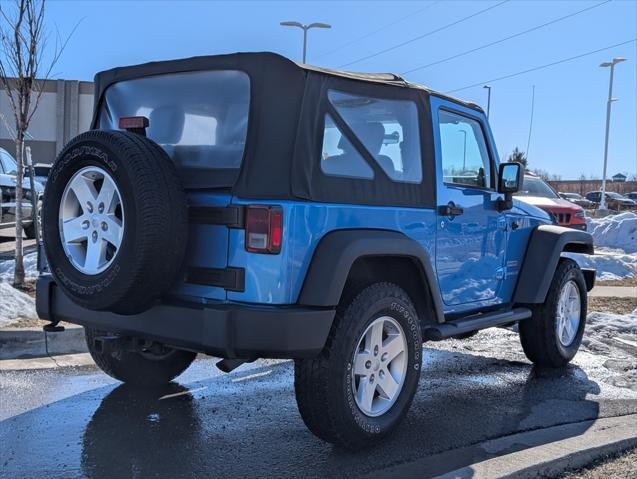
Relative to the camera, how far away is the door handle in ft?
14.4

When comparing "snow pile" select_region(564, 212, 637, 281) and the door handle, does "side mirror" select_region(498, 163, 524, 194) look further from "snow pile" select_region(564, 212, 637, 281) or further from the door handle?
"snow pile" select_region(564, 212, 637, 281)

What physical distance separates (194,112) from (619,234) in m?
15.8

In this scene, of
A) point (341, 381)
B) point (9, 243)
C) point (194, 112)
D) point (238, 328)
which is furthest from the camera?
point (9, 243)

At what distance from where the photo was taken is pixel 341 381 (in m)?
3.53

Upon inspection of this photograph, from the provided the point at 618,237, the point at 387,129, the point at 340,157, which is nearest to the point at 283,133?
the point at 340,157

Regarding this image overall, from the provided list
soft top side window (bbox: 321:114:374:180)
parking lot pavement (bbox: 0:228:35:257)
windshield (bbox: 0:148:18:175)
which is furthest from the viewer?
windshield (bbox: 0:148:18:175)

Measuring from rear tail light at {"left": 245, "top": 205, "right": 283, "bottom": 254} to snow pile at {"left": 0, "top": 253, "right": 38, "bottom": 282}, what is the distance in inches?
234

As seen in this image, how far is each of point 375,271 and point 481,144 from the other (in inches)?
69.1

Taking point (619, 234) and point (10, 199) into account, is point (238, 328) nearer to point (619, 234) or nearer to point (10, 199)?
point (10, 199)

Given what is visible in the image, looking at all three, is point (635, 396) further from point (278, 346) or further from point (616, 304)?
point (616, 304)

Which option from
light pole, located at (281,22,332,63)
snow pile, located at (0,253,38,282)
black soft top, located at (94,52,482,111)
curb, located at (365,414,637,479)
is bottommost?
curb, located at (365,414,637,479)

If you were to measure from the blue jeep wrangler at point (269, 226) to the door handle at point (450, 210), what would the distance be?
0.01 m

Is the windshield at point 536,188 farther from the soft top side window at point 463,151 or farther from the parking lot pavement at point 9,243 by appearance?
the parking lot pavement at point 9,243

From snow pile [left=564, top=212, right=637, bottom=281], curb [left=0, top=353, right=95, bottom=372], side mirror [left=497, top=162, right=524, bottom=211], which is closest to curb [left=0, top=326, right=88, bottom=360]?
curb [left=0, top=353, right=95, bottom=372]
